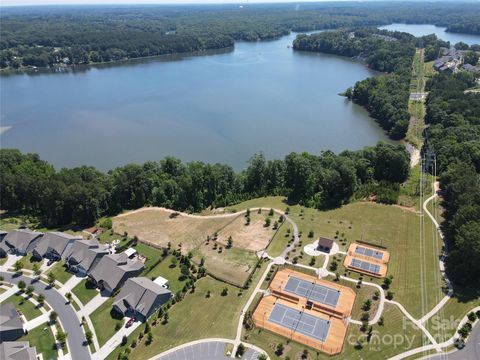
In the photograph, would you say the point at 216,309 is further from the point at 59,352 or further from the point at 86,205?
the point at 86,205

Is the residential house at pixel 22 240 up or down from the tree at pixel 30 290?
up

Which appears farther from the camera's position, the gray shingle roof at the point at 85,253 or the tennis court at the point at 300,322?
the gray shingle roof at the point at 85,253

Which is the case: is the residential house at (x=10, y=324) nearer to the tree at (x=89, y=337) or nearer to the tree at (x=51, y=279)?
the tree at (x=51, y=279)

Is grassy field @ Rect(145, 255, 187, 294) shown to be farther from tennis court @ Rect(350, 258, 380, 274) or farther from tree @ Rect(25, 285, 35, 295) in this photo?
tennis court @ Rect(350, 258, 380, 274)

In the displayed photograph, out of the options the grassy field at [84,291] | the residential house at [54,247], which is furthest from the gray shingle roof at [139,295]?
the residential house at [54,247]

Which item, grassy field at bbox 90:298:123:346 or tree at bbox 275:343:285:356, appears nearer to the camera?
tree at bbox 275:343:285:356

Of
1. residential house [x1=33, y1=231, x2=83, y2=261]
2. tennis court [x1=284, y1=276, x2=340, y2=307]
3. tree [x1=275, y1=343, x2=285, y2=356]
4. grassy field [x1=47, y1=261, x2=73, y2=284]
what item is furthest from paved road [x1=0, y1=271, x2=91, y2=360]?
tennis court [x1=284, y1=276, x2=340, y2=307]

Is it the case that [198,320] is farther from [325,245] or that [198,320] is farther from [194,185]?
[194,185]
